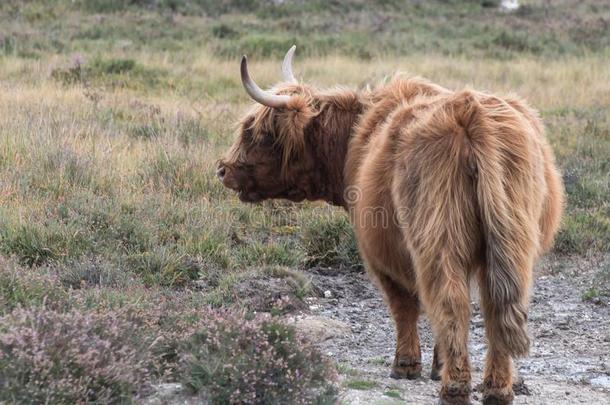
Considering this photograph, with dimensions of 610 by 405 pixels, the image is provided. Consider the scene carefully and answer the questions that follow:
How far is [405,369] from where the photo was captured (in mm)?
5785

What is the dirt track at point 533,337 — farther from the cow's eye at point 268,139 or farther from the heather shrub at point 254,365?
the cow's eye at point 268,139

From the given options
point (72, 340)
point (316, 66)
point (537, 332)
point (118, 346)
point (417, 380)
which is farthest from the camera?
point (316, 66)

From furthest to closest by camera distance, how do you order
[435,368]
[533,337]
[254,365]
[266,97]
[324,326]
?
[533,337] < [324,326] < [266,97] < [435,368] < [254,365]

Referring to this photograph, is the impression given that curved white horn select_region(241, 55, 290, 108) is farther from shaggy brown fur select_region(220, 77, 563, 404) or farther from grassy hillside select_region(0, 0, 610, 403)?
grassy hillside select_region(0, 0, 610, 403)

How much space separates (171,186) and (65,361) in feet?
16.7

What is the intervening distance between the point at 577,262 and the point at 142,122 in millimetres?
5633

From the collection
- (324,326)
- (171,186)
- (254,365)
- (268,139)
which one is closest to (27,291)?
(268,139)

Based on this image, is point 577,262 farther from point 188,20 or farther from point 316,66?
point 188,20

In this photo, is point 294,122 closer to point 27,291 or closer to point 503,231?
point 27,291

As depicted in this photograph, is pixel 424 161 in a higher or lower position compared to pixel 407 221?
higher

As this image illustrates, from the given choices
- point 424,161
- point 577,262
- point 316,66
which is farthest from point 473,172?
point 316,66

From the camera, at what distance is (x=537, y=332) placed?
706cm

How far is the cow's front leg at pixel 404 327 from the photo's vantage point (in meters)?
5.79

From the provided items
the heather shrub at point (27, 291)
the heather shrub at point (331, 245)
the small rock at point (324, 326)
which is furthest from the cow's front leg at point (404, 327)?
the heather shrub at point (331, 245)
